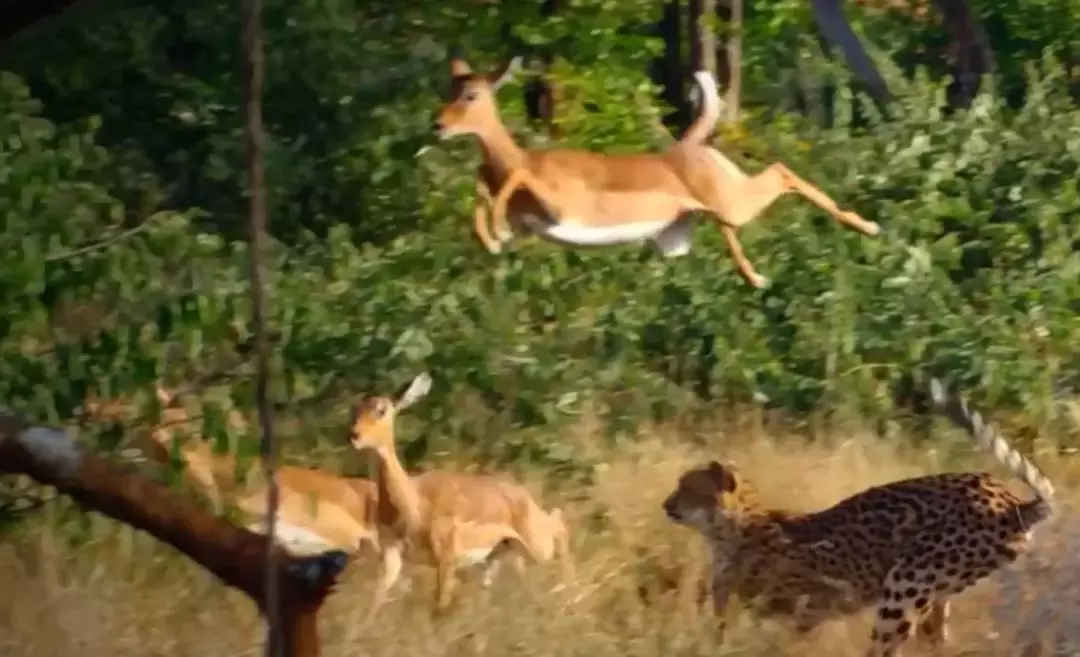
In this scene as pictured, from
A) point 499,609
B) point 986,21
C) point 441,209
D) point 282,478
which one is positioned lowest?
point 499,609

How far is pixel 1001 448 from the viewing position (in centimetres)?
144

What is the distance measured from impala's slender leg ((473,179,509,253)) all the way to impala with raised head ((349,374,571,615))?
0.22 meters

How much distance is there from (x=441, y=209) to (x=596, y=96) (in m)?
0.21

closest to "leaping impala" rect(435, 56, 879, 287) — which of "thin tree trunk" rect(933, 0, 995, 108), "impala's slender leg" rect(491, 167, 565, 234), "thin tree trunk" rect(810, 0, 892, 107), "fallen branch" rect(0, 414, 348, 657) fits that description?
"impala's slender leg" rect(491, 167, 565, 234)

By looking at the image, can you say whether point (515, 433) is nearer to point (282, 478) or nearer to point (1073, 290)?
point (282, 478)

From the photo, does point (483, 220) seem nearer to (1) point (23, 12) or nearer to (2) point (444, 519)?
(2) point (444, 519)

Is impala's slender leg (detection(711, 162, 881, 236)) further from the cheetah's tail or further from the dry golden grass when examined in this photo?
the dry golden grass

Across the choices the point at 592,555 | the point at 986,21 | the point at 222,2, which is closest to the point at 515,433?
the point at 592,555

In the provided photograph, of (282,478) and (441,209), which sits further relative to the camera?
(441,209)

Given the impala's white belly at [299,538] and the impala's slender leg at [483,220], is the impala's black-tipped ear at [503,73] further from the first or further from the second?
the impala's white belly at [299,538]

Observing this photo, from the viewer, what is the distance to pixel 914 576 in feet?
4.22

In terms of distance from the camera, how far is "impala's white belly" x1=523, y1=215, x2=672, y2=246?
4.88 feet

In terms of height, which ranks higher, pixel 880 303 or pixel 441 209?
pixel 441 209

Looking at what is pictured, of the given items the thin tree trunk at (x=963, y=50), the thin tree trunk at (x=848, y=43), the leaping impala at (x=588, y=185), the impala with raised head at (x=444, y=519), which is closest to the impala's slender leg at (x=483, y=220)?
the leaping impala at (x=588, y=185)
